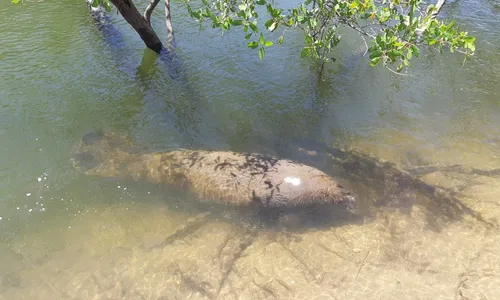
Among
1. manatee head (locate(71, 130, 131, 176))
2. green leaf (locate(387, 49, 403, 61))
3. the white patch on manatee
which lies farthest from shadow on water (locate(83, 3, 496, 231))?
green leaf (locate(387, 49, 403, 61))

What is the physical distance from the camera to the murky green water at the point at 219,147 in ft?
17.3

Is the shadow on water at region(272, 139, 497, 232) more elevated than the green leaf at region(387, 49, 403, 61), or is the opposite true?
the green leaf at region(387, 49, 403, 61)

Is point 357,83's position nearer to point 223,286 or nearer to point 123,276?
point 223,286

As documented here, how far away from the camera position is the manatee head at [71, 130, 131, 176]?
7.11 metres

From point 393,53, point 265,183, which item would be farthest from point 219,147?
point 393,53

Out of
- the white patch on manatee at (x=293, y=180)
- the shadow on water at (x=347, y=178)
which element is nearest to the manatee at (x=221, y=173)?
the white patch on manatee at (x=293, y=180)

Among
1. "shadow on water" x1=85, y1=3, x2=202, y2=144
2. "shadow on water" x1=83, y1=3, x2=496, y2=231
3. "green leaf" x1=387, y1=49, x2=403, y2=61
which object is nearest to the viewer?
"green leaf" x1=387, y1=49, x2=403, y2=61

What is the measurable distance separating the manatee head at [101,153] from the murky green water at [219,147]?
0.20 metres

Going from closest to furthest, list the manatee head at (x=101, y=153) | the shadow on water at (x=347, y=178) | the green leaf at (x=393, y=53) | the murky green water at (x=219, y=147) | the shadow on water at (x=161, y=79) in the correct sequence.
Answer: the green leaf at (x=393, y=53) → the murky green water at (x=219, y=147) → the shadow on water at (x=347, y=178) → the manatee head at (x=101, y=153) → the shadow on water at (x=161, y=79)

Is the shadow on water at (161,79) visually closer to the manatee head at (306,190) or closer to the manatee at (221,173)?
the manatee at (221,173)

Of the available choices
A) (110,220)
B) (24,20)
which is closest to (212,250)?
(110,220)

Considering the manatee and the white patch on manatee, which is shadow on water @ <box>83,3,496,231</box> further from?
the white patch on manatee

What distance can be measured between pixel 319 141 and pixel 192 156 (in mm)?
2848

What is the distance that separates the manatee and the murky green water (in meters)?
0.32
